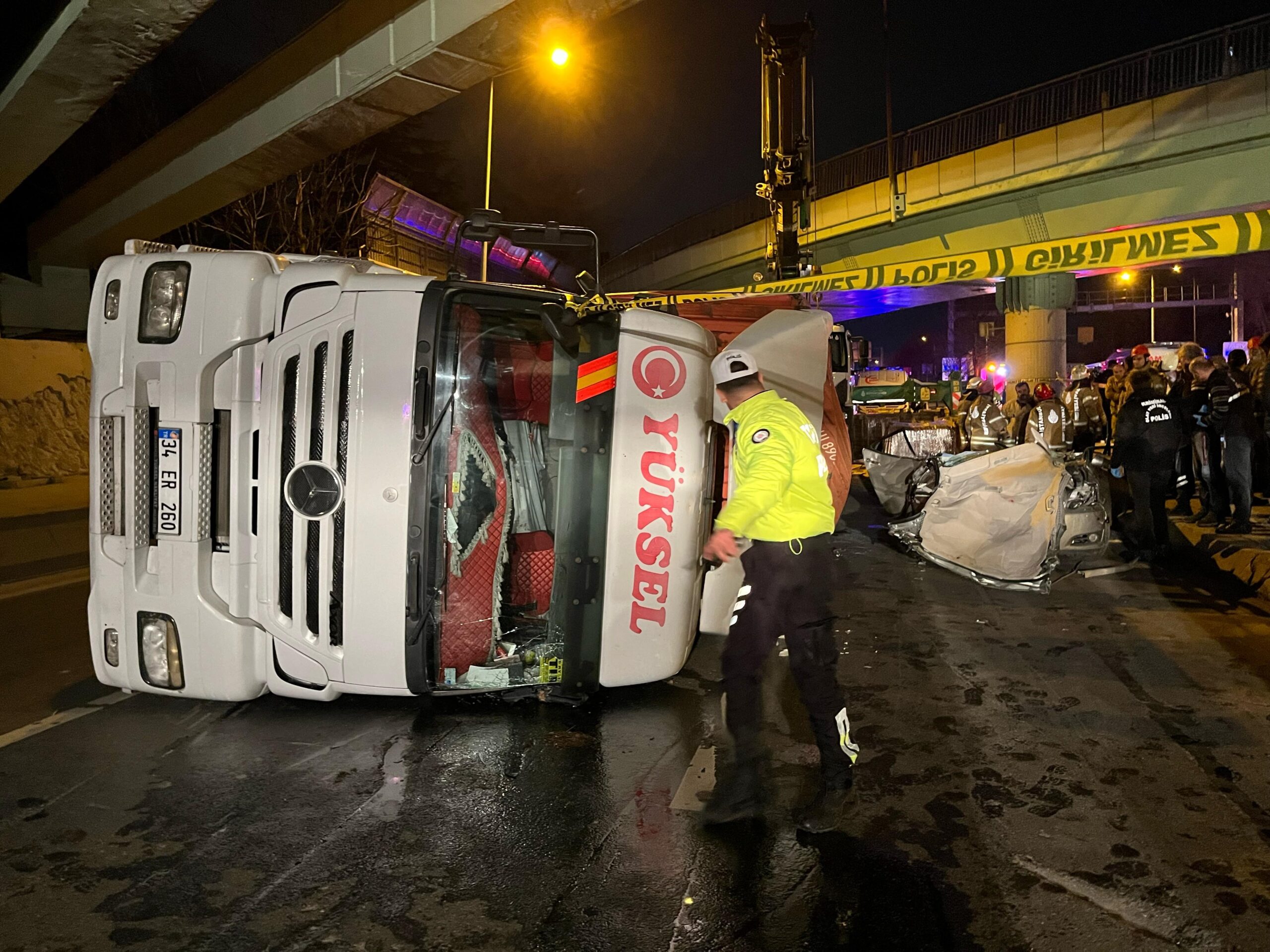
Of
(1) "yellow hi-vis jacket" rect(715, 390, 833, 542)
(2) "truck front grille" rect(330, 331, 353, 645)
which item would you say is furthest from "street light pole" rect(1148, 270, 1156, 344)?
(2) "truck front grille" rect(330, 331, 353, 645)

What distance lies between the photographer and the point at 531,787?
3637mm

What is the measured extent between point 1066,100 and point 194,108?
57.4 feet

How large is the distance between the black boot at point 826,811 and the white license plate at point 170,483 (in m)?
2.98

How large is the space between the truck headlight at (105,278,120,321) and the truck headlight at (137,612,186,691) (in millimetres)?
1386

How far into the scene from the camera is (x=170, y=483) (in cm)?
412

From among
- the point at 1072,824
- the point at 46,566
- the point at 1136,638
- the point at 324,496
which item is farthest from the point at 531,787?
the point at 46,566

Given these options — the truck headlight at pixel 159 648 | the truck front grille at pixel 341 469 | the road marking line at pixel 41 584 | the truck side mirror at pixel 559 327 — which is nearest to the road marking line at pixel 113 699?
the truck headlight at pixel 159 648

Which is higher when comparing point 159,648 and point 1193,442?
point 1193,442

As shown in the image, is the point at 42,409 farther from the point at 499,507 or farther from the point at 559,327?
the point at 559,327

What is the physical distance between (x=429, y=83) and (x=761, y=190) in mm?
6675

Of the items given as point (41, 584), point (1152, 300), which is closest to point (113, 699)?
point (41, 584)

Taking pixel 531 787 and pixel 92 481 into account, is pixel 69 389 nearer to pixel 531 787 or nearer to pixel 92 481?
pixel 92 481

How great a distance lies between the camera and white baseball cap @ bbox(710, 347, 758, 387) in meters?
3.59

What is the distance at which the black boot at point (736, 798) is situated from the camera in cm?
333
